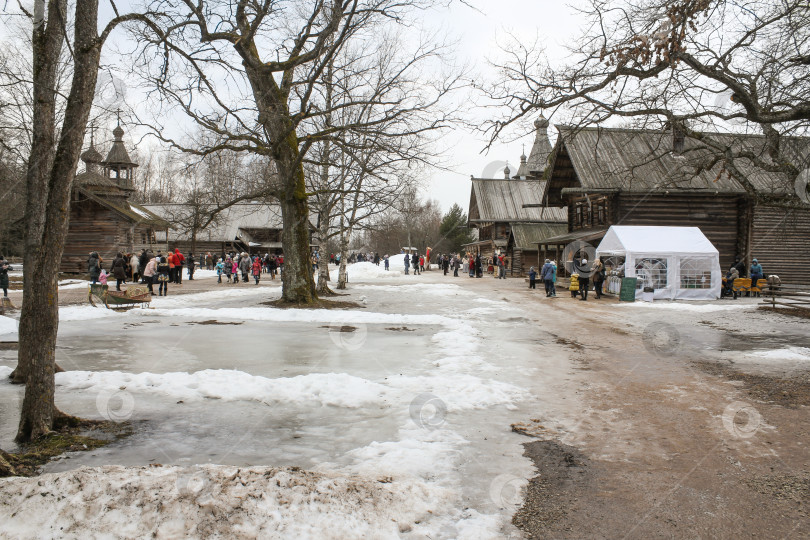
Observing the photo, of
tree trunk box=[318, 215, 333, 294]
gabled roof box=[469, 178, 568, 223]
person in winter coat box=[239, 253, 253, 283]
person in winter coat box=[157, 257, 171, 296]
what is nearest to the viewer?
tree trunk box=[318, 215, 333, 294]

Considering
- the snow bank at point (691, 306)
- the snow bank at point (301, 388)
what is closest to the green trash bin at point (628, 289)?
the snow bank at point (691, 306)

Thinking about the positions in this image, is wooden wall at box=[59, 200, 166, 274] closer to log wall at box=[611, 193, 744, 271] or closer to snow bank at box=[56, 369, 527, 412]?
log wall at box=[611, 193, 744, 271]

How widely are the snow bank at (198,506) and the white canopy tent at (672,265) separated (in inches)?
780

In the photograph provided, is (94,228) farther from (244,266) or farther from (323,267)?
(323,267)

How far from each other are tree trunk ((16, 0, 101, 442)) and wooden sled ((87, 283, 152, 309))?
10.4 m

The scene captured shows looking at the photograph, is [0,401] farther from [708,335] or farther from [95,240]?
[95,240]

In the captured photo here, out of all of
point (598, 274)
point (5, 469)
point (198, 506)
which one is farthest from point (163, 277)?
point (198, 506)

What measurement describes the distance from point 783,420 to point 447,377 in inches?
144

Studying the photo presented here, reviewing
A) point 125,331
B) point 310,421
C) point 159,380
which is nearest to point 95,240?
point 125,331

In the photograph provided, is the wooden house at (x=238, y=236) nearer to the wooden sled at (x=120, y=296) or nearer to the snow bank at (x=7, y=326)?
the wooden sled at (x=120, y=296)

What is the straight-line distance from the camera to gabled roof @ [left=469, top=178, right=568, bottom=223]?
4469 cm

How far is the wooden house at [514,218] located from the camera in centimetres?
4169

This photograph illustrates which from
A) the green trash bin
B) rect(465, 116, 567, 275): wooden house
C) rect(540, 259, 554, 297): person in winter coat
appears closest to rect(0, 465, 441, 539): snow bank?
the green trash bin

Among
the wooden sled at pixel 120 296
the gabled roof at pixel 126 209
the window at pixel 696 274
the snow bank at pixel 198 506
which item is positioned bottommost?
the snow bank at pixel 198 506
